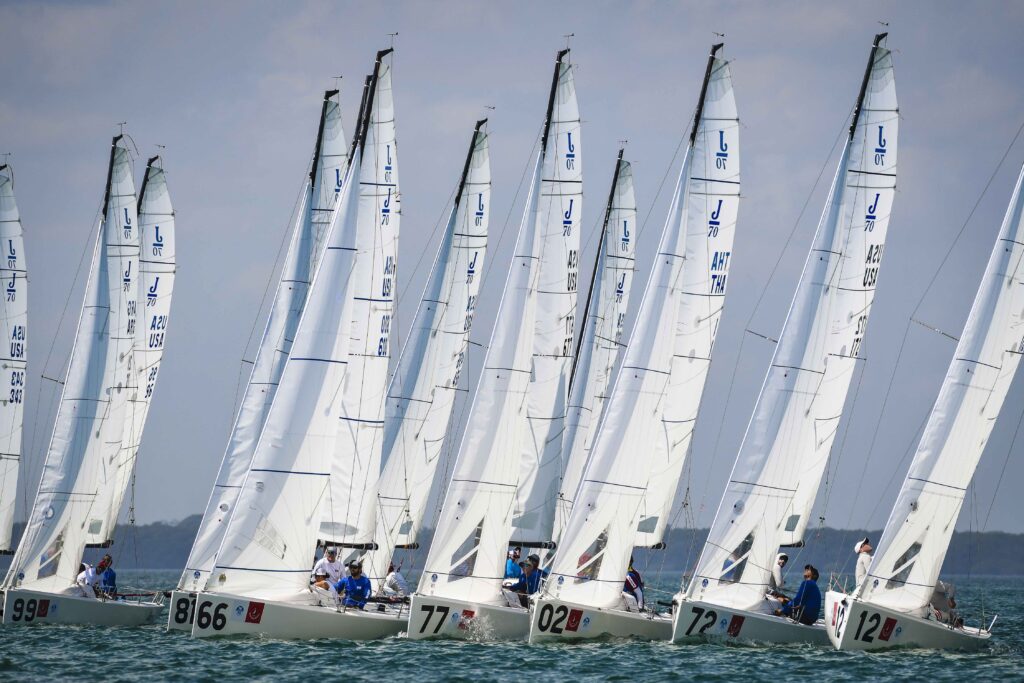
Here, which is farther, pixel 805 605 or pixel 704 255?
pixel 704 255

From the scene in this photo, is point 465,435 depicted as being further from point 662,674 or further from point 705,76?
point 705,76

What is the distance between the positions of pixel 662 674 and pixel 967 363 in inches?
354

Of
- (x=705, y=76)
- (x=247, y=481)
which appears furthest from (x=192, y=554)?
(x=705, y=76)

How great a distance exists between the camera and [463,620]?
2758cm

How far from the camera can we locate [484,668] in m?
24.3

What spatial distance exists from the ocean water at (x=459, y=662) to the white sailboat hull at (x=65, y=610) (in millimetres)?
2406

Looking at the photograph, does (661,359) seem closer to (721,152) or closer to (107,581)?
(721,152)

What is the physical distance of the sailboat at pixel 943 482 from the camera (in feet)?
89.0

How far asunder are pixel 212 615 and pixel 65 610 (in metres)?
6.79

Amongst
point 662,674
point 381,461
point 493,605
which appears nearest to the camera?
point 662,674

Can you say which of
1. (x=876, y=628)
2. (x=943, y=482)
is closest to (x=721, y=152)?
(x=943, y=482)

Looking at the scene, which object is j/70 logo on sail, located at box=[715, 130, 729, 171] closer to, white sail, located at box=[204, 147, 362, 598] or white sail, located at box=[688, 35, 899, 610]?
white sail, located at box=[688, 35, 899, 610]

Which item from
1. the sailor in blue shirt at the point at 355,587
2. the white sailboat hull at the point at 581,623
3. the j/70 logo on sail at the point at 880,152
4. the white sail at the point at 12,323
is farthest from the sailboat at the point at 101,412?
the j/70 logo on sail at the point at 880,152

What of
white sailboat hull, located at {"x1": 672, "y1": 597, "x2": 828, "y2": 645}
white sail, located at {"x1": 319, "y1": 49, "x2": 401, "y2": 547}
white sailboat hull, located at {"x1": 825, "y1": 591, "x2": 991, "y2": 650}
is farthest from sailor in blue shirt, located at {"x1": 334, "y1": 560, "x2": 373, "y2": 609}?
white sailboat hull, located at {"x1": 825, "y1": 591, "x2": 991, "y2": 650}
